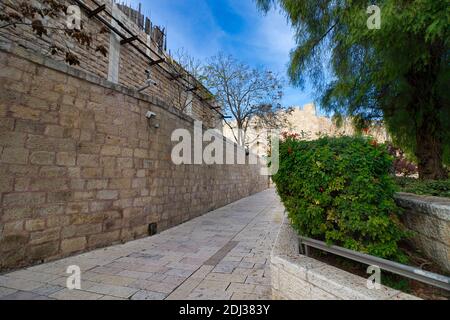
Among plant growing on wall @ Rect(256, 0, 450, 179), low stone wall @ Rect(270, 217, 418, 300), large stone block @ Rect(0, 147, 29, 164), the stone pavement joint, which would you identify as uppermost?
plant growing on wall @ Rect(256, 0, 450, 179)

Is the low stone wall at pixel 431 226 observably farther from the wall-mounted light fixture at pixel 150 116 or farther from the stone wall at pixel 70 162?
the wall-mounted light fixture at pixel 150 116

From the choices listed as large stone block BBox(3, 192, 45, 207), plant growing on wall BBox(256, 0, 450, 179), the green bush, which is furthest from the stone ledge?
large stone block BBox(3, 192, 45, 207)

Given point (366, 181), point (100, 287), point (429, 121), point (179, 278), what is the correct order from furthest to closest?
point (429, 121)
point (179, 278)
point (100, 287)
point (366, 181)

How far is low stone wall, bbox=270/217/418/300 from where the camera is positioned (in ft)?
4.98

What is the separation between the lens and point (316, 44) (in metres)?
5.37

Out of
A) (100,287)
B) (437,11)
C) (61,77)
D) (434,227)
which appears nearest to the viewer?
(434,227)

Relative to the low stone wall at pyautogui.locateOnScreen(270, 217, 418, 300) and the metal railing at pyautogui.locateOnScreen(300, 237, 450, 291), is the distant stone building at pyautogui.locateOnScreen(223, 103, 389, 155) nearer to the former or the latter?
the metal railing at pyautogui.locateOnScreen(300, 237, 450, 291)

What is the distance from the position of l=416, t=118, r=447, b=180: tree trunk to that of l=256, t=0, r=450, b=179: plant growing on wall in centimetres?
2

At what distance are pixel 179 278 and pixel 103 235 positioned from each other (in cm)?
199

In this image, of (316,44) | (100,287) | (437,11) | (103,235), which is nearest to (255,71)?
(316,44)

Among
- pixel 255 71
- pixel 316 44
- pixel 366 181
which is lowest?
pixel 366 181

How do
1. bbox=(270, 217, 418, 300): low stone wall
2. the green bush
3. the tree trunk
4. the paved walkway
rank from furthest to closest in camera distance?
the tree trunk < the paved walkway < the green bush < bbox=(270, 217, 418, 300): low stone wall
